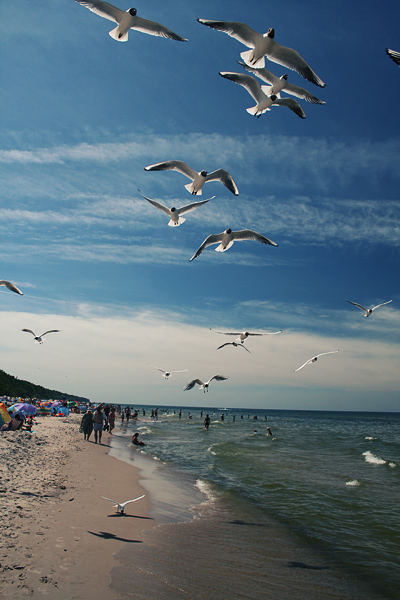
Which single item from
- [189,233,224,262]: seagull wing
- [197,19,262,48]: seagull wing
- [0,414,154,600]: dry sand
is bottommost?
[0,414,154,600]: dry sand

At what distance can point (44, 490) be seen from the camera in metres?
8.74

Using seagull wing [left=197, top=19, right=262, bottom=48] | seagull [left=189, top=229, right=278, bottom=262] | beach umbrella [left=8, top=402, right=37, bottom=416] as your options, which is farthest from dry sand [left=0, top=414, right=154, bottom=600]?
beach umbrella [left=8, top=402, right=37, bottom=416]

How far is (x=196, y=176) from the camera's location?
31.5ft

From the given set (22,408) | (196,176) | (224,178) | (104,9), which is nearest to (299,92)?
(224,178)

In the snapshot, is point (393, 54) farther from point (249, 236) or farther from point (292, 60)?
point (249, 236)

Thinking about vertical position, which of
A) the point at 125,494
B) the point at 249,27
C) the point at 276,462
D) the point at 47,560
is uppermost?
the point at 249,27

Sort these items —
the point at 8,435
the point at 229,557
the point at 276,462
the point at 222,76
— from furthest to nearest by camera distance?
the point at 276,462, the point at 8,435, the point at 222,76, the point at 229,557

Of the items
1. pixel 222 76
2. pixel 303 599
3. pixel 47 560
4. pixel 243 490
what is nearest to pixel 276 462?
pixel 243 490

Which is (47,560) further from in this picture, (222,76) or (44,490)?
(222,76)

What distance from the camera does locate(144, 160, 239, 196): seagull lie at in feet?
30.2

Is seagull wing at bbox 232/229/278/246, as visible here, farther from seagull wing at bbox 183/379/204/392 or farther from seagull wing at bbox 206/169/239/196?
seagull wing at bbox 183/379/204/392

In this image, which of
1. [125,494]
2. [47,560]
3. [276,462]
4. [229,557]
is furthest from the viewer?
[276,462]

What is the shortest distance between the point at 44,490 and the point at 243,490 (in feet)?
22.1

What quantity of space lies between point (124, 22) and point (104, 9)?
0.44 metres
